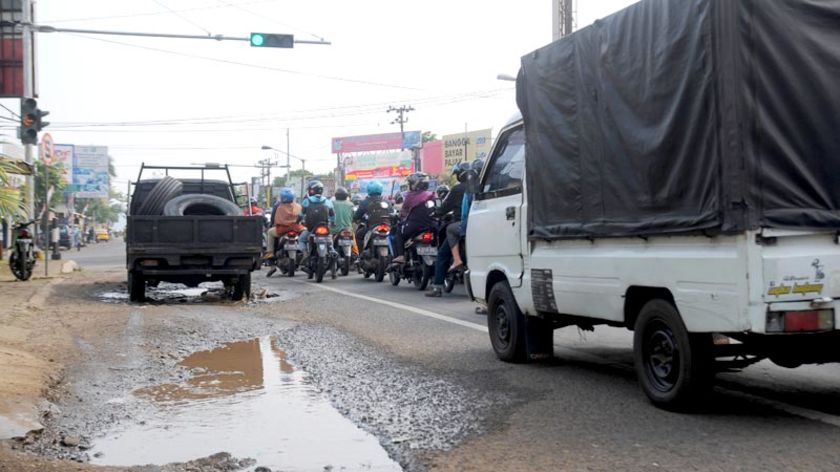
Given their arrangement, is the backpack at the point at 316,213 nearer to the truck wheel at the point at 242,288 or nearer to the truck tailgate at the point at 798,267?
the truck wheel at the point at 242,288

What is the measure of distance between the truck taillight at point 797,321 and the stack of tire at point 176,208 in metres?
9.94

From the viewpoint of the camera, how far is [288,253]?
17.5 meters

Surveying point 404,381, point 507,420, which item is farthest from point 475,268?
point 507,420

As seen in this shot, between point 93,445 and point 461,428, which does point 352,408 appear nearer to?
point 461,428

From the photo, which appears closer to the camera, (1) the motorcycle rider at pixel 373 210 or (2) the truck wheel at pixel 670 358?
(2) the truck wheel at pixel 670 358

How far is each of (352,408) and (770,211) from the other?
2.89 metres

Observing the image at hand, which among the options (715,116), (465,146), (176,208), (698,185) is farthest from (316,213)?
(465,146)

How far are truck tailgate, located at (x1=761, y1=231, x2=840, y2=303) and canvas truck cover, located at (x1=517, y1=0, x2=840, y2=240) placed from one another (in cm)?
9

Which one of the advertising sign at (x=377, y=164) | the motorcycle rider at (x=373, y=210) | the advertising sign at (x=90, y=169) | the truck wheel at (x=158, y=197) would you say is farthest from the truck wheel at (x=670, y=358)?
the advertising sign at (x=90, y=169)

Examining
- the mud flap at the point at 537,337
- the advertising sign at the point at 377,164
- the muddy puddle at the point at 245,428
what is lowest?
the muddy puddle at the point at 245,428

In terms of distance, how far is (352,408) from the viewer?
5535 mm

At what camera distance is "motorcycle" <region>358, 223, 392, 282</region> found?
15867mm

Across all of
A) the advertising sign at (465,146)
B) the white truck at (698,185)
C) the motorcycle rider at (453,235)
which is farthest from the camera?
the advertising sign at (465,146)

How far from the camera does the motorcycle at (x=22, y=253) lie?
16.3 m
